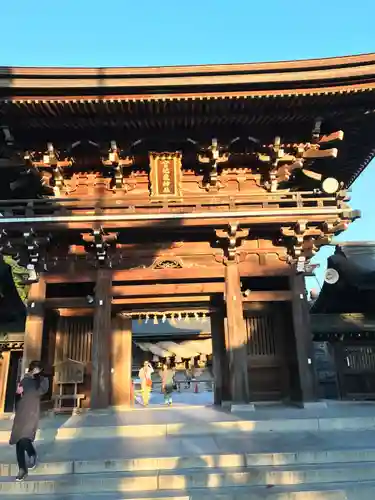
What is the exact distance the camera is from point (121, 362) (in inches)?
433

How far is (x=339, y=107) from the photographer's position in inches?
363

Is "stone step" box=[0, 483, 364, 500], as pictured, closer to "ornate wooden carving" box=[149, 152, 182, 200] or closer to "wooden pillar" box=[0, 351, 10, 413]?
"ornate wooden carving" box=[149, 152, 182, 200]

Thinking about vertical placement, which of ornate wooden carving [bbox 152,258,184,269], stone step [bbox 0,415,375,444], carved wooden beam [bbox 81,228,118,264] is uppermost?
carved wooden beam [bbox 81,228,118,264]

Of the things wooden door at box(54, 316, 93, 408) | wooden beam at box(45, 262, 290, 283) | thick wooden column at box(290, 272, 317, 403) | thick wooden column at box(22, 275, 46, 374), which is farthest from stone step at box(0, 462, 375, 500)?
wooden door at box(54, 316, 93, 408)

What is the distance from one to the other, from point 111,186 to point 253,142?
3791mm

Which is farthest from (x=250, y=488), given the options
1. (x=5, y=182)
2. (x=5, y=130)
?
(x=5, y=182)

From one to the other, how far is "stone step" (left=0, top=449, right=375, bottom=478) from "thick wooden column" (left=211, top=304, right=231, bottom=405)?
5.32 meters

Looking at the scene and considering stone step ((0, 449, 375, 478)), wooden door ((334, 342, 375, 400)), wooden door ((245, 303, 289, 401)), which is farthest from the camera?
wooden door ((334, 342, 375, 400))

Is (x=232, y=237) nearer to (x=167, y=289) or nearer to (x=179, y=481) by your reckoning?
(x=167, y=289)

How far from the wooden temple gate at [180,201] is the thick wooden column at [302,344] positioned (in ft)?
0.10

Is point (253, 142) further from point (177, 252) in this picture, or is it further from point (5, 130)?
point (5, 130)

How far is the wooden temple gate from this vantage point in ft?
28.8

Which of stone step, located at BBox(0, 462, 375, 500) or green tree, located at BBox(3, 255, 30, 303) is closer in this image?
stone step, located at BBox(0, 462, 375, 500)

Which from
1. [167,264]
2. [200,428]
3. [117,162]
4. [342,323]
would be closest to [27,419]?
[200,428]
